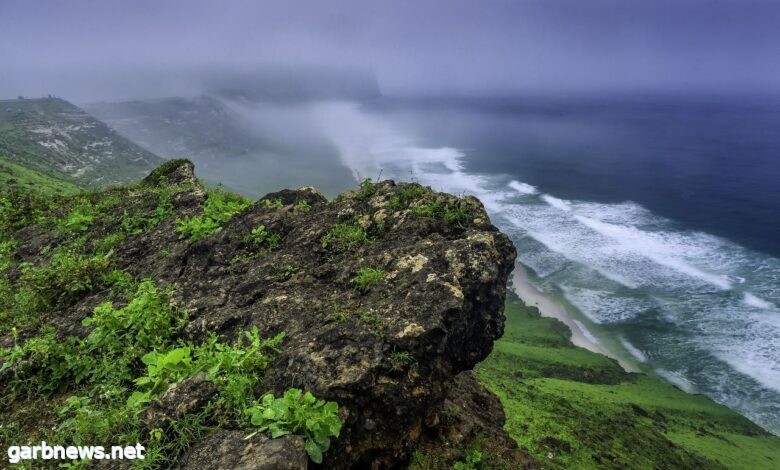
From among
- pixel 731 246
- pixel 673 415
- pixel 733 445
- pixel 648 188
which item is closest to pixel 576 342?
pixel 673 415

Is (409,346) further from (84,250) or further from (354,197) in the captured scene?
(84,250)

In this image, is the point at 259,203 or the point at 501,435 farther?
the point at 259,203

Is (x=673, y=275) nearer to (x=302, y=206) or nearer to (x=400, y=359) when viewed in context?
(x=302, y=206)

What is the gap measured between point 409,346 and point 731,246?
154 m

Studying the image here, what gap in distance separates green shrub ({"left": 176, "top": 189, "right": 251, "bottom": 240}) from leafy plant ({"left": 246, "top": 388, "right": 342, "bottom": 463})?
8827mm

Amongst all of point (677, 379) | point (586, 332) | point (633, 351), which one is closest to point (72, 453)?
point (677, 379)

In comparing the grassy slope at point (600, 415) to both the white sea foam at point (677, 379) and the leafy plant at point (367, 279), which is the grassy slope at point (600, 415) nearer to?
the white sea foam at point (677, 379)

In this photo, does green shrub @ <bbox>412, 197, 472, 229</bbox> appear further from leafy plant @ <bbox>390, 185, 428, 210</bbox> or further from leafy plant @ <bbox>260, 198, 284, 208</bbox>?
leafy plant @ <bbox>260, 198, 284, 208</bbox>

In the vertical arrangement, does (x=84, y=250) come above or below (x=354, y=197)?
below

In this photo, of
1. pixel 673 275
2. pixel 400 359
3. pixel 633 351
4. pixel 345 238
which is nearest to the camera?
pixel 400 359

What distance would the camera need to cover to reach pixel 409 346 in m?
9.40

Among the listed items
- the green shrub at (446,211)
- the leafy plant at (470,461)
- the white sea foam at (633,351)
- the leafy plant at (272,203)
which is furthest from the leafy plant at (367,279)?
the white sea foam at (633,351)

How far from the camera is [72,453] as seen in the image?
8.43 meters

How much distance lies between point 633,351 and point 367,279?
9173cm
